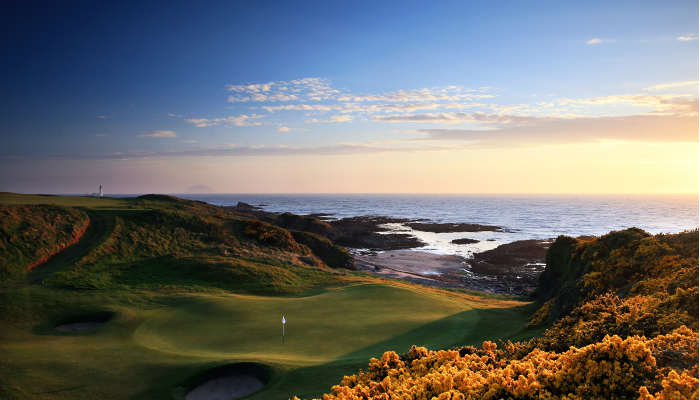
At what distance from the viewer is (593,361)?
588cm

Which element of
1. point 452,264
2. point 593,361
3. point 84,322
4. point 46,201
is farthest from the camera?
point 452,264

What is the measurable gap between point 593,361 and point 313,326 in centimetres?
1172

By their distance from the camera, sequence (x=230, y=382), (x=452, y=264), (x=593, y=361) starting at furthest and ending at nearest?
(x=452, y=264)
(x=230, y=382)
(x=593, y=361)

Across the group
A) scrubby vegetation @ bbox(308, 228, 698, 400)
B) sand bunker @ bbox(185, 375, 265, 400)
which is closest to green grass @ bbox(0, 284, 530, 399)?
sand bunker @ bbox(185, 375, 265, 400)

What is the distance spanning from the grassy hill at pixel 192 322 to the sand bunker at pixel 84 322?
19 centimetres

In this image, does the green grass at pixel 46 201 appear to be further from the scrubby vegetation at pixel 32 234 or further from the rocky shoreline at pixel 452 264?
the rocky shoreline at pixel 452 264

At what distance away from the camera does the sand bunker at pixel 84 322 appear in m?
16.1

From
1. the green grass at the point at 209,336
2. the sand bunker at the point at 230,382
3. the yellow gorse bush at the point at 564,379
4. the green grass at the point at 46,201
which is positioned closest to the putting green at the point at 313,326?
the green grass at the point at 209,336

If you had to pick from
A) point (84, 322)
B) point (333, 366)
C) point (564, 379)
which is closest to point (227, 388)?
point (333, 366)

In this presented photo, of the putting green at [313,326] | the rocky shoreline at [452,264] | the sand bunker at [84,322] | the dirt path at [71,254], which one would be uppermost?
the dirt path at [71,254]

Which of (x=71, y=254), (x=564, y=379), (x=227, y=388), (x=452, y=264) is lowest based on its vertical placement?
(x=452, y=264)

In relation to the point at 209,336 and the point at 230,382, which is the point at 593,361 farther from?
the point at 209,336

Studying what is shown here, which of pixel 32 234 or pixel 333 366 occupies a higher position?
pixel 32 234

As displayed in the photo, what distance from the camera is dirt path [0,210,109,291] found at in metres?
22.8
